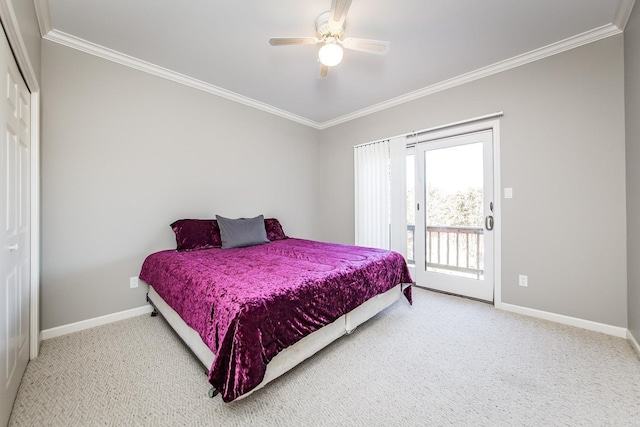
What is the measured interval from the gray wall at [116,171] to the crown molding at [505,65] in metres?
2.15

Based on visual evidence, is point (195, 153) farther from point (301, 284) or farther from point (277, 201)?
point (301, 284)

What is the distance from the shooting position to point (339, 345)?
2012mm

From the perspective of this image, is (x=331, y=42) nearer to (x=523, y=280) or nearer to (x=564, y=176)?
(x=564, y=176)

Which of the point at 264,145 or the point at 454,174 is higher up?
the point at 264,145

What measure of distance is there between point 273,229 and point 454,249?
96.3 inches

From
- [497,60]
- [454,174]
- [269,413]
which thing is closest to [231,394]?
[269,413]

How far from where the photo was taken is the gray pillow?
9.46 feet

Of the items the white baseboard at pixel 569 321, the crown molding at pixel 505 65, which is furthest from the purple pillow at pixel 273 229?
the white baseboard at pixel 569 321

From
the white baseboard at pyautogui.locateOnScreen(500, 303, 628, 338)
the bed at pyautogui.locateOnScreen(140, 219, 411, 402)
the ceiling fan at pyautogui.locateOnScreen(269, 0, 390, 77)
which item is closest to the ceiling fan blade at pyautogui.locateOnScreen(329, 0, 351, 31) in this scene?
the ceiling fan at pyautogui.locateOnScreen(269, 0, 390, 77)

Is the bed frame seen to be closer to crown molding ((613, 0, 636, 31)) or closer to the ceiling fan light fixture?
the ceiling fan light fixture

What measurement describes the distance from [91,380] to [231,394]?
3.57ft

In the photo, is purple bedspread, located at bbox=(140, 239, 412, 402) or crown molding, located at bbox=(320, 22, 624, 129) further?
crown molding, located at bbox=(320, 22, 624, 129)

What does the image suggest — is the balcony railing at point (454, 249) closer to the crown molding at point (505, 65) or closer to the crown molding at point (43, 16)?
the crown molding at point (505, 65)

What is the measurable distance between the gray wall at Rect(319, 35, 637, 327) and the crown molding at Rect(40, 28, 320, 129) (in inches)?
106
